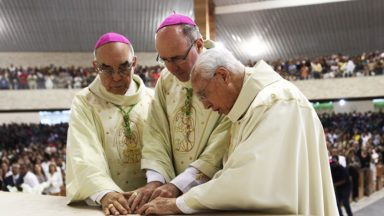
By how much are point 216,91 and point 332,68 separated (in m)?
16.9

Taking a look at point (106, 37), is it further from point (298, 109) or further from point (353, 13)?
point (353, 13)

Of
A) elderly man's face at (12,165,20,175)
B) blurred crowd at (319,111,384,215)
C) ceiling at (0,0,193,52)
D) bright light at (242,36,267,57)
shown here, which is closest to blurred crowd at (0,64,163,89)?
ceiling at (0,0,193,52)

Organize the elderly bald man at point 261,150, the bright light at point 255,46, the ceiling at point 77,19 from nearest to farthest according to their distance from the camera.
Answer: the elderly bald man at point 261,150 < the ceiling at point 77,19 < the bright light at point 255,46

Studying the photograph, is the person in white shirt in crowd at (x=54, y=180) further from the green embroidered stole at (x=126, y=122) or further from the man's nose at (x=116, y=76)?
the man's nose at (x=116, y=76)

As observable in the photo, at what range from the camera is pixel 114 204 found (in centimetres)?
192

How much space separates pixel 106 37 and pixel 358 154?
10.0 m

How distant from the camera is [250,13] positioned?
672 inches

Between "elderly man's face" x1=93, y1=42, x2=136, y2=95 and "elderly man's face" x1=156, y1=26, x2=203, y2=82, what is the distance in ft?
0.79

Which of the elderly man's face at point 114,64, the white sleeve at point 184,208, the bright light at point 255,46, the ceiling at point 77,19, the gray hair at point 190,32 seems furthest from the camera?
the bright light at point 255,46

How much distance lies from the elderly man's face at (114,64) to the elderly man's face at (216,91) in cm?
64

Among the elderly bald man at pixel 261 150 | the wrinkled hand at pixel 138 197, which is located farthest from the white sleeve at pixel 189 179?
the elderly bald man at pixel 261 150

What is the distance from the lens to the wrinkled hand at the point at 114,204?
1882 mm

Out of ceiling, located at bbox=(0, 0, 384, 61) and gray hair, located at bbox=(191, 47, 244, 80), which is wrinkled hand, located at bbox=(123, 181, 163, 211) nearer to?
gray hair, located at bbox=(191, 47, 244, 80)

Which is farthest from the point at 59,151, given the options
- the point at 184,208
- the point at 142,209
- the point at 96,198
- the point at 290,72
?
the point at 184,208
